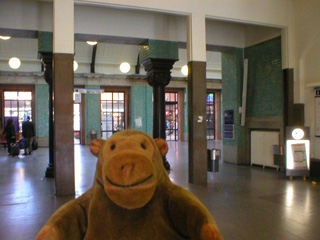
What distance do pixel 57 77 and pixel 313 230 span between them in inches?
179

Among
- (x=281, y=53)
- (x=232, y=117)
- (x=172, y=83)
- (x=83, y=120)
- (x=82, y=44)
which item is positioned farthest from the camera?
(x=172, y=83)

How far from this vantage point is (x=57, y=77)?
17.2 ft

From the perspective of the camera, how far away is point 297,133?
6.67 metres

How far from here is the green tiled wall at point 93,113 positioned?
1447 centimetres

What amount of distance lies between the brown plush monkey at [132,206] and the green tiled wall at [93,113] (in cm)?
1297

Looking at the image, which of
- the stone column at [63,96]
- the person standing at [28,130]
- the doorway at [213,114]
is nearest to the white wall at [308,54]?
the stone column at [63,96]

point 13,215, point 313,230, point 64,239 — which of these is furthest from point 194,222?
point 13,215

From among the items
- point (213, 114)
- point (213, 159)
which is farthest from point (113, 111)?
point (213, 159)

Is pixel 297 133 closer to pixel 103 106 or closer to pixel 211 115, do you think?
pixel 103 106

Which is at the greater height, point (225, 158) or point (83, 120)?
point (83, 120)

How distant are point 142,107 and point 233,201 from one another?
10243 mm

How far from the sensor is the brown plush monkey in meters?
1.50

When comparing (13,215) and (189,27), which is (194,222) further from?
(189,27)

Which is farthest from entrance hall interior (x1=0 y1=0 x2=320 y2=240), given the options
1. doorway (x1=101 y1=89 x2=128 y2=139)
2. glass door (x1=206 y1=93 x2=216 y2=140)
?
glass door (x1=206 y1=93 x2=216 y2=140)
